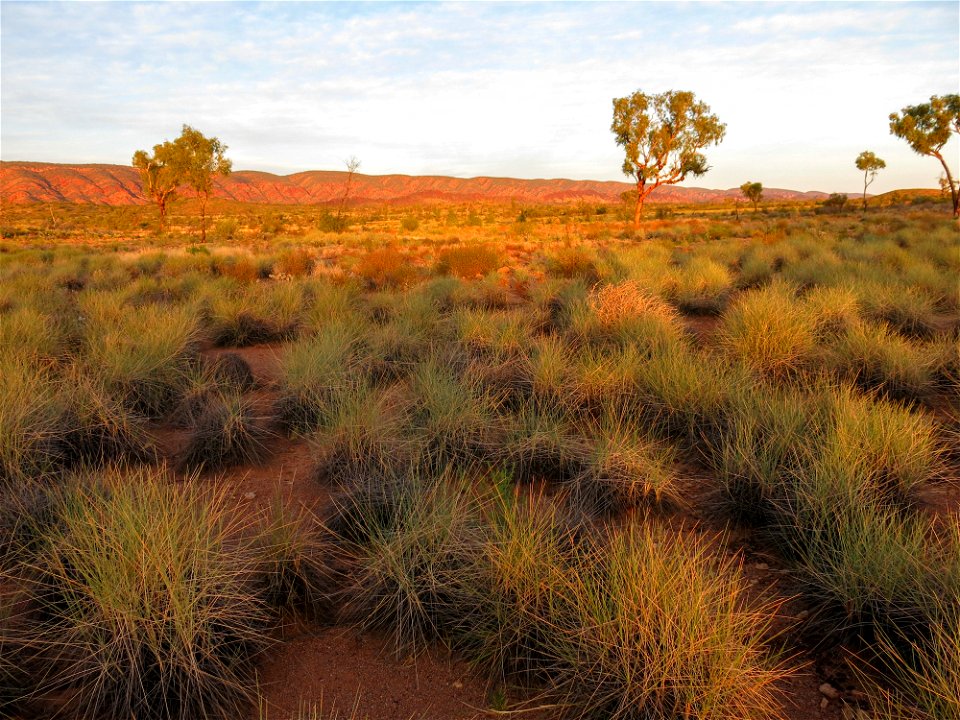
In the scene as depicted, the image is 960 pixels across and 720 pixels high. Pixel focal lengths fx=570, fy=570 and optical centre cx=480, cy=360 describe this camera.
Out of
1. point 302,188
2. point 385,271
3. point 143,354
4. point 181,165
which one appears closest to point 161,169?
point 181,165

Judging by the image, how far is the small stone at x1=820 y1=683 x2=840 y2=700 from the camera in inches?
86.7

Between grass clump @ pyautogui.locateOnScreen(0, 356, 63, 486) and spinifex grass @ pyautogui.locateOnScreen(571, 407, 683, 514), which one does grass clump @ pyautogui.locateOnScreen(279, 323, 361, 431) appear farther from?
spinifex grass @ pyautogui.locateOnScreen(571, 407, 683, 514)

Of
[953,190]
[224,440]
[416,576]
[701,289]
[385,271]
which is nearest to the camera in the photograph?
[416,576]

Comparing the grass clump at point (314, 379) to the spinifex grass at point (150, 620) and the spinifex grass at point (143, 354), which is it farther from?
the spinifex grass at point (150, 620)

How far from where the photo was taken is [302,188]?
148 m

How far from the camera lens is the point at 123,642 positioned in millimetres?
2156

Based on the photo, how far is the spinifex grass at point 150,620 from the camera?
2.12 metres

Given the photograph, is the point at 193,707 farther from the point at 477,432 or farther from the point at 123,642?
the point at 477,432

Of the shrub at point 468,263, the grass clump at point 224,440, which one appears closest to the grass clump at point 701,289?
the shrub at point 468,263

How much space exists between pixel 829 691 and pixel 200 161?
38.3m

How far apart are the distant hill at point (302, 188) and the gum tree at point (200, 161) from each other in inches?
1710

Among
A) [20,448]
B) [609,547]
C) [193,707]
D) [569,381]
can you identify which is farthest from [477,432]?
[20,448]

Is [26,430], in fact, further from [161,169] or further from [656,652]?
[161,169]

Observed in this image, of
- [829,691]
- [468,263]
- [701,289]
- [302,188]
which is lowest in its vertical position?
[829,691]
